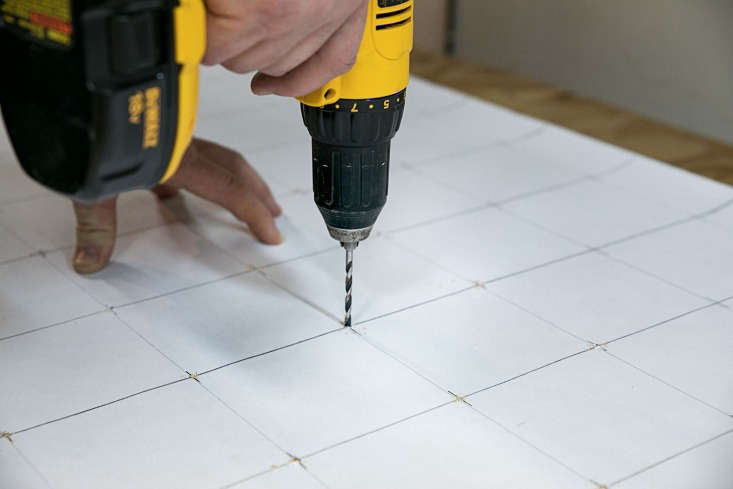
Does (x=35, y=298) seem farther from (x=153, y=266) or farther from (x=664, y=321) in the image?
(x=664, y=321)

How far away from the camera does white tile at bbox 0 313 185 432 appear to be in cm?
150

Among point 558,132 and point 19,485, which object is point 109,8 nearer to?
point 19,485

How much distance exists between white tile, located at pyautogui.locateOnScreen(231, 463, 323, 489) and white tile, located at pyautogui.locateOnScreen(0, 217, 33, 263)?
838 mm

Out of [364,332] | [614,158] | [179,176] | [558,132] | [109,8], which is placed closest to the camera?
[109,8]

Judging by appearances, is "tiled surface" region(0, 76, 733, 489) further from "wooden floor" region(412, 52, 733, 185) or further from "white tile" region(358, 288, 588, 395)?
"wooden floor" region(412, 52, 733, 185)

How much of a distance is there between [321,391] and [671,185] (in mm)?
1128

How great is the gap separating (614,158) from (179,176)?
1.06 metres

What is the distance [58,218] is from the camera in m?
2.11

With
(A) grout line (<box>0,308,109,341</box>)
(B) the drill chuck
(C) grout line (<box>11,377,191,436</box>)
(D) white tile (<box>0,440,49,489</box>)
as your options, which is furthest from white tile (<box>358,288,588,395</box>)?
(D) white tile (<box>0,440,49,489</box>)

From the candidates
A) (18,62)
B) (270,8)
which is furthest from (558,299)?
(18,62)

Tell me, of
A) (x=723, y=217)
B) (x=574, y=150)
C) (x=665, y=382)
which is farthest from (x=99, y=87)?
(x=574, y=150)

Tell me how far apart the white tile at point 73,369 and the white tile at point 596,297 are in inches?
24.8

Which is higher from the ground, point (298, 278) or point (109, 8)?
Answer: point (109, 8)

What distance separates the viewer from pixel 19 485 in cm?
133
